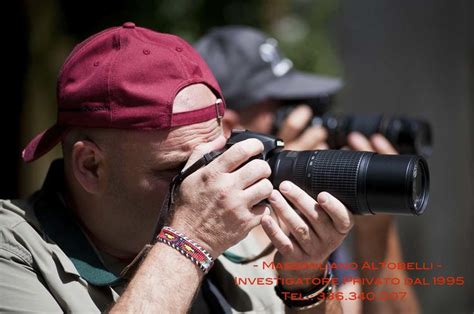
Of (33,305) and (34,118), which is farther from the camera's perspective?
(34,118)

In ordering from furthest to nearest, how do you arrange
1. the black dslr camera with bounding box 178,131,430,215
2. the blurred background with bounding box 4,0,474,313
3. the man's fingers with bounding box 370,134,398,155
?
the blurred background with bounding box 4,0,474,313
the man's fingers with bounding box 370,134,398,155
the black dslr camera with bounding box 178,131,430,215

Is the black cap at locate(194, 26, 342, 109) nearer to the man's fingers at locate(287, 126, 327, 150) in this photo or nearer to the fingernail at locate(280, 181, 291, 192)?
the man's fingers at locate(287, 126, 327, 150)

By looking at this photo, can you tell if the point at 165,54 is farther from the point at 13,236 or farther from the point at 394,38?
the point at 394,38

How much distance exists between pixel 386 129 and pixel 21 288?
1.54m

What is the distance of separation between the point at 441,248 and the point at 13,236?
3.61m

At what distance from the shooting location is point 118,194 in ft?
5.48

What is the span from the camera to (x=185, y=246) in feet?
4.88

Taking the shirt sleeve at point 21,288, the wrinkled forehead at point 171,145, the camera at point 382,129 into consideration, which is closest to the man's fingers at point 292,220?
the wrinkled forehead at point 171,145

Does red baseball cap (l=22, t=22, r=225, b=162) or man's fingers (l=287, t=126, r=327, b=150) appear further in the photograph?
man's fingers (l=287, t=126, r=327, b=150)

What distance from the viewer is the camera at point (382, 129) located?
259 cm

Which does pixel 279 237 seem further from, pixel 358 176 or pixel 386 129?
pixel 386 129

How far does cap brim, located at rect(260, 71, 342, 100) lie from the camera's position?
2.78 metres

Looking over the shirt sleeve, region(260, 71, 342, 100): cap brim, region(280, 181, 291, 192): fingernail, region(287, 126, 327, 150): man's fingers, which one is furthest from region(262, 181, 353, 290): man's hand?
region(260, 71, 342, 100): cap brim

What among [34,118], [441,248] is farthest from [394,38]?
[34,118]
